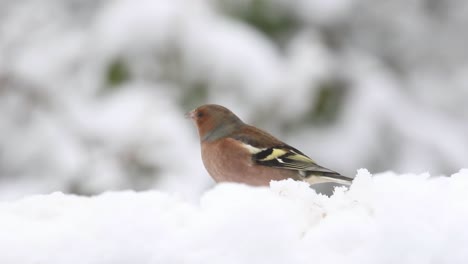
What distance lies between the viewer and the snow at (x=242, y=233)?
938mm

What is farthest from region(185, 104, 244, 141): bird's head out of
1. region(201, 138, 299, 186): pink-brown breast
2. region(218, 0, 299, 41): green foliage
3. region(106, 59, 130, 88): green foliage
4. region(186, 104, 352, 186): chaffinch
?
region(218, 0, 299, 41): green foliage

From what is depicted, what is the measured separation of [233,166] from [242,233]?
1.60 meters

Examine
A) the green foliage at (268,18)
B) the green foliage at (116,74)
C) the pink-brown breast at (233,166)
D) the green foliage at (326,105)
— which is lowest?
the pink-brown breast at (233,166)

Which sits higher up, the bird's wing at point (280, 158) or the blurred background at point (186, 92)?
the blurred background at point (186, 92)

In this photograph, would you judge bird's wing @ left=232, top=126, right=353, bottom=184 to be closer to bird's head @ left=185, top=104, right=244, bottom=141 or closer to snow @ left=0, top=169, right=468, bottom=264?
bird's head @ left=185, top=104, right=244, bottom=141

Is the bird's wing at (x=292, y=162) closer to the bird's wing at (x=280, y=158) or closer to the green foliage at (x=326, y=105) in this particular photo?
the bird's wing at (x=280, y=158)

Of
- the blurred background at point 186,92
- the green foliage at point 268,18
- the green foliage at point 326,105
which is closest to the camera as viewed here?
the blurred background at point 186,92

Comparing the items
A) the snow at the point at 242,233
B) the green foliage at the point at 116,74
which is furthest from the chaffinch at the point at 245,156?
the green foliage at the point at 116,74

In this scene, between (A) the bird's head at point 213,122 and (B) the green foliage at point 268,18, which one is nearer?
(A) the bird's head at point 213,122

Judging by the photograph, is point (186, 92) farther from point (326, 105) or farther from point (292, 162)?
point (292, 162)

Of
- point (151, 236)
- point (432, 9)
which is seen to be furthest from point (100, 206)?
point (432, 9)

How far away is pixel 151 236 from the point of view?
0.95m

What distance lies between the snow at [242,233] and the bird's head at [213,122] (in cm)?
170

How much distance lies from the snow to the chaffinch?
1.48 meters
